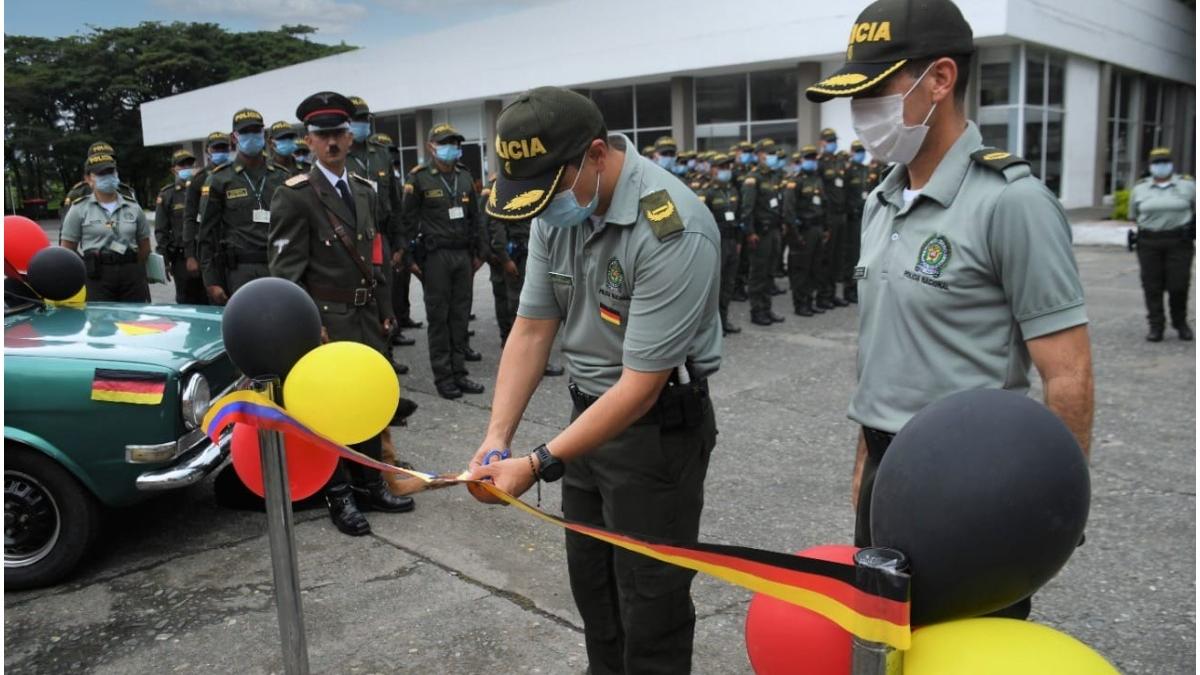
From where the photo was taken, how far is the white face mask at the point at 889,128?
79.7 inches

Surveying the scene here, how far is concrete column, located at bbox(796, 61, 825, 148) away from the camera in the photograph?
21594mm

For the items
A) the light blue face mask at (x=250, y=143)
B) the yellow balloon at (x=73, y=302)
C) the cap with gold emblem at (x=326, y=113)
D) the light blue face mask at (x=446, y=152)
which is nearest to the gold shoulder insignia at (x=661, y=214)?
the cap with gold emblem at (x=326, y=113)

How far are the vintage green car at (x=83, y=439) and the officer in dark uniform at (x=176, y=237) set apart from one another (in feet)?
15.8

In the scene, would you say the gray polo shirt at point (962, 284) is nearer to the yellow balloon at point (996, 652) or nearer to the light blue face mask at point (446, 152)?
the yellow balloon at point (996, 652)

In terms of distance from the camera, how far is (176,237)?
907 centimetres

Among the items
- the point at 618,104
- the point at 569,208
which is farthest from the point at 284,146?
the point at 618,104

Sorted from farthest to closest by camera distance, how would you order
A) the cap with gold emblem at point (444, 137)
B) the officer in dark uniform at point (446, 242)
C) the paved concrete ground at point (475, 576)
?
the cap with gold emblem at point (444, 137), the officer in dark uniform at point (446, 242), the paved concrete ground at point (475, 576)

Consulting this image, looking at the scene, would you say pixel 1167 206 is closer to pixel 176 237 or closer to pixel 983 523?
pixel 983 523

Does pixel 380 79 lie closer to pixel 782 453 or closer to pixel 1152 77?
pixel 1152 77

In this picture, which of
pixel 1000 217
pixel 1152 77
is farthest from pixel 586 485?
pixel 1152 77

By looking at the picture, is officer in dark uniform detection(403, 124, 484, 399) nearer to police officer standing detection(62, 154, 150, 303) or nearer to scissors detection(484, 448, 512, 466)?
police officer standing detection(62, 154, 150, 303)

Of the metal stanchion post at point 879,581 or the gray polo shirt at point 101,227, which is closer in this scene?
the metal stanchion post at point 879,581

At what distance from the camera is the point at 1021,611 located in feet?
6.57

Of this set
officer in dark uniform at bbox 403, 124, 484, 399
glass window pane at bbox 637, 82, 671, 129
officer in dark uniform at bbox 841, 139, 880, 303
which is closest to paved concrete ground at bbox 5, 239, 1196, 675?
officer in dark uniform at bbox 403, 124, 484, 399
